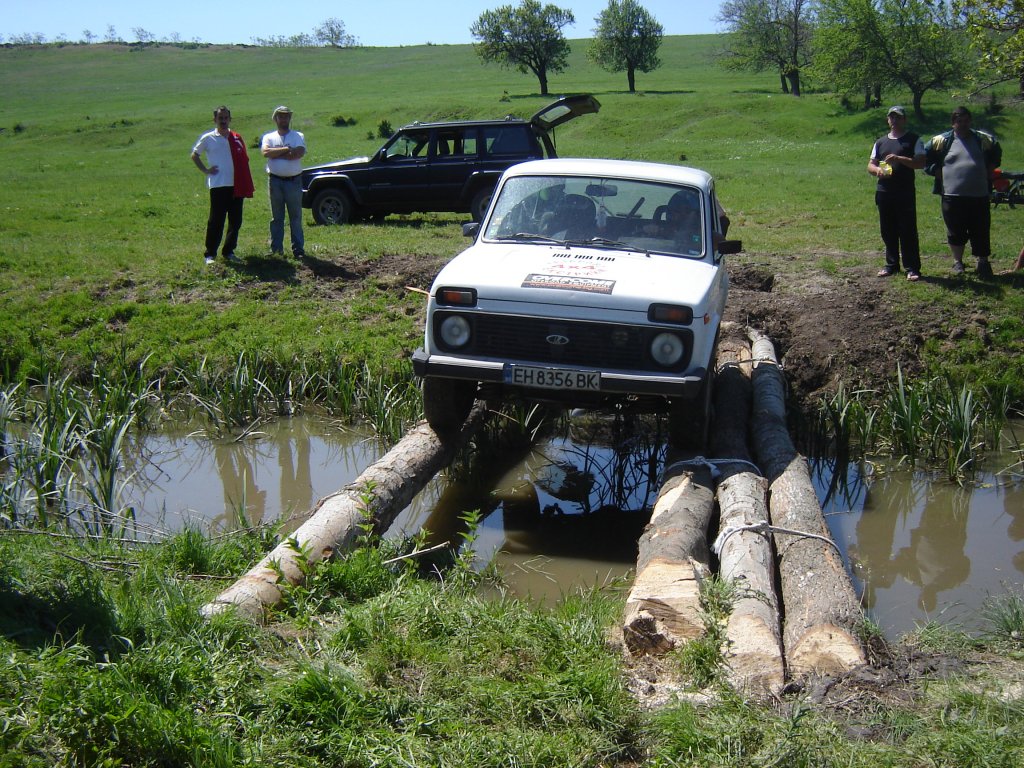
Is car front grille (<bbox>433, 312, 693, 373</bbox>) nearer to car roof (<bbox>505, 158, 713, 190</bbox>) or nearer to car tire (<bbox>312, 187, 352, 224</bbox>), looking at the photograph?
car roof (<bbox>505, 158, 713, 190</bbox>)

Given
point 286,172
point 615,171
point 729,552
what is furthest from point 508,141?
point 729,552

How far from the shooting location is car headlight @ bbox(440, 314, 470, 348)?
6.66 metres

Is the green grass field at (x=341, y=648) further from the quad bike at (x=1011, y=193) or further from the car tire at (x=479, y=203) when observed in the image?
the quad bike at (x=1011, y=193)

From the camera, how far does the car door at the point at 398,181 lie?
16688mm

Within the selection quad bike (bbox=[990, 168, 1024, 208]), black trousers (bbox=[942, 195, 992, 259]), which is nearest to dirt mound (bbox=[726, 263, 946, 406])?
black trousers (bbox=[942, 195, 992, 259])

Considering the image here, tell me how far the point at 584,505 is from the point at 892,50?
1633 inches

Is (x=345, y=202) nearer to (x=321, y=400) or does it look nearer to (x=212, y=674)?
(x=321, y=400)

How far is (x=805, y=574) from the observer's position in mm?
5023

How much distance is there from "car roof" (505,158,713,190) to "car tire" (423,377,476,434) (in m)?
1.92

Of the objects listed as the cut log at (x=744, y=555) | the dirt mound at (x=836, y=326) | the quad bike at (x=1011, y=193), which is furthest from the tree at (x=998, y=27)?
the cut log at (x=744, y=555)

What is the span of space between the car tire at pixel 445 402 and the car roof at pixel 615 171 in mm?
1921

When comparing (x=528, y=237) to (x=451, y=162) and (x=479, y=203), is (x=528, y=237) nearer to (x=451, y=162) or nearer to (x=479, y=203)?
(x=479, y=203)

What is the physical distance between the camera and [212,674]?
3811 millimetres

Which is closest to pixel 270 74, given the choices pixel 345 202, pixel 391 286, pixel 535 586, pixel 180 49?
pixel 180 49
